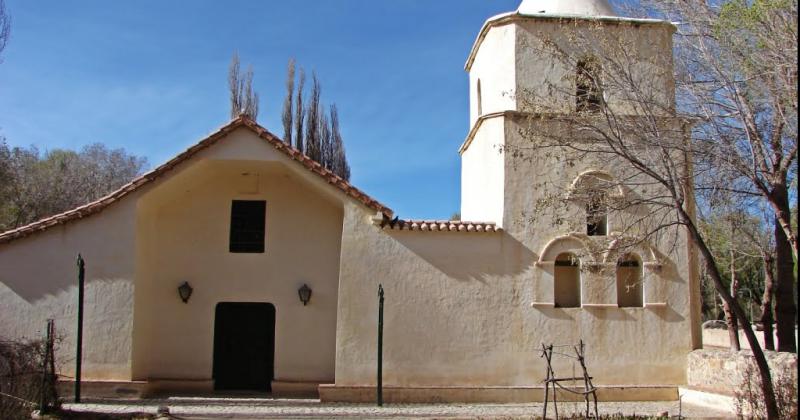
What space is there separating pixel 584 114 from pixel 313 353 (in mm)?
7350

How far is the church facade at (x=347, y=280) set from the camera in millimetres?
14039

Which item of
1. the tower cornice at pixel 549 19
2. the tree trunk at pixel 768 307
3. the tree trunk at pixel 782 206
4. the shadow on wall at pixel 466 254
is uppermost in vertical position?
the tower cornice at pixel 549 19

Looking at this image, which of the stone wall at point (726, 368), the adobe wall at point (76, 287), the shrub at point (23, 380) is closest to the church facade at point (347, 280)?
the adobe wall at point (76, 287)

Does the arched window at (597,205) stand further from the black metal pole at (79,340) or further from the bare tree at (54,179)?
the bare tree at (54,179)

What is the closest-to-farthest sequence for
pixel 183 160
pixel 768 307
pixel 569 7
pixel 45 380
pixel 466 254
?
pixel 45 380 → pixel 183 160 → pixel 466 254 → pixel 569 7 → pixel 768 307

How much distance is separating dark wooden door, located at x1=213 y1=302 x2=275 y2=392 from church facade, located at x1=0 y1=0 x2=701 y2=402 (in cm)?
3

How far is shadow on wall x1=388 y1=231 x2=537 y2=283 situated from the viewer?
47.9 feet

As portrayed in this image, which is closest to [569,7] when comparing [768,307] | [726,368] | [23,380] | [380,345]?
[726,368]

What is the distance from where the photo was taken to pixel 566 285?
50.2 ft

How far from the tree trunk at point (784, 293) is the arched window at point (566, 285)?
375 centimetres

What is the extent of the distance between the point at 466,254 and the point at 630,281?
142 inches

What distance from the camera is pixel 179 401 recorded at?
45.1 feet

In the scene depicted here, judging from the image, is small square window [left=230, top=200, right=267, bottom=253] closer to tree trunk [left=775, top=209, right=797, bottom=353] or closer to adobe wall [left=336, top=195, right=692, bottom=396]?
adobe wall [left=336, top=195, right=692, bottom=396]

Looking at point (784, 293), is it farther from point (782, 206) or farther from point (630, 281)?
point (782, 206)
